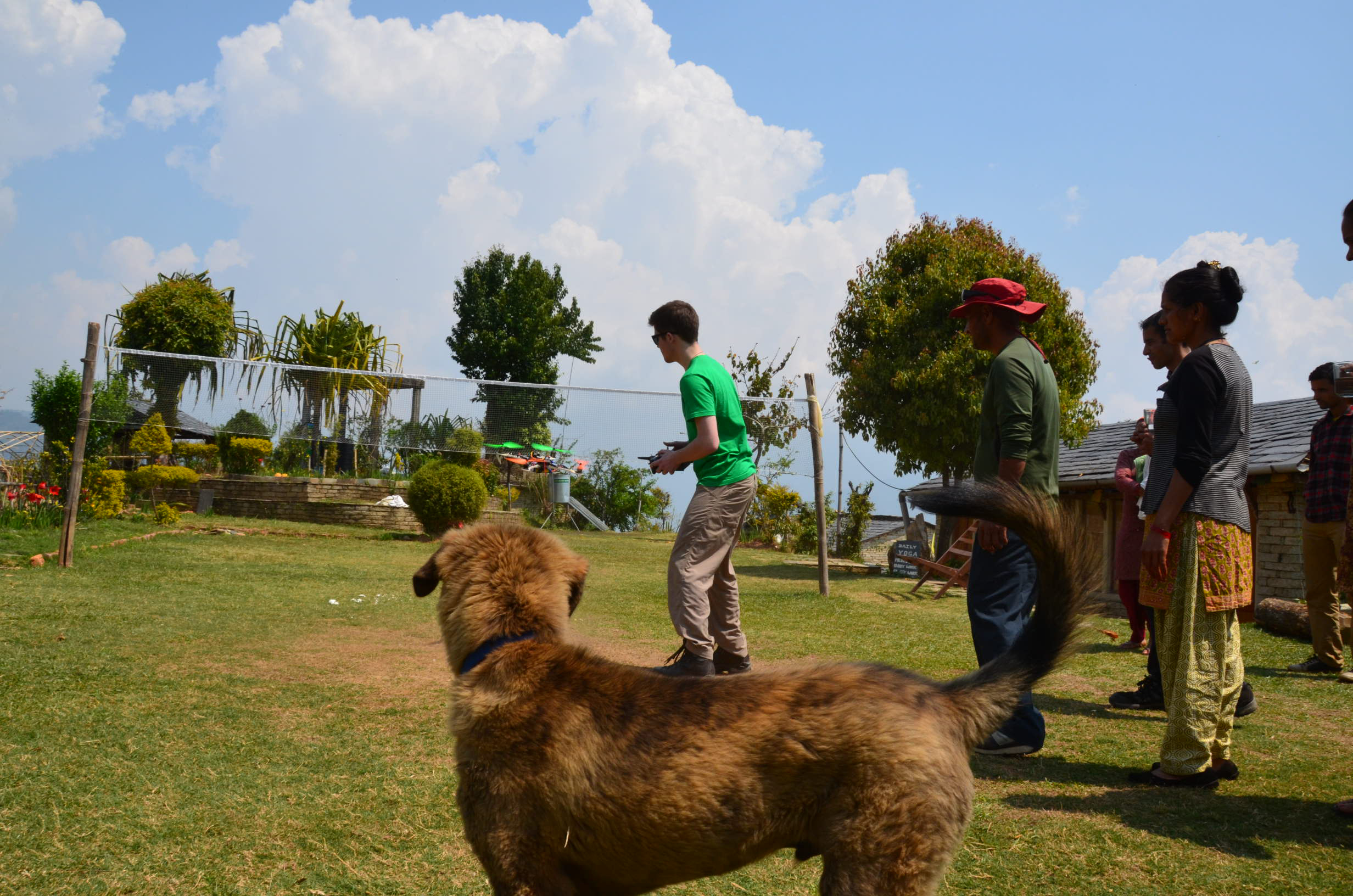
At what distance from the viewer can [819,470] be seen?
11.9 m

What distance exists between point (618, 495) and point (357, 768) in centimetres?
1928

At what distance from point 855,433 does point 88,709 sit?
15.5 m

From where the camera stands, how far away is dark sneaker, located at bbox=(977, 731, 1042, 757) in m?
4.58

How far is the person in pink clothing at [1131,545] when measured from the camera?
302 inches

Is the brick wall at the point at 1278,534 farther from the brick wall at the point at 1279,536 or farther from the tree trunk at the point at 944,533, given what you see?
the tree trunk at the point at 944,533

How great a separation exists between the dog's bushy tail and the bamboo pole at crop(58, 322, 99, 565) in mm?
10326

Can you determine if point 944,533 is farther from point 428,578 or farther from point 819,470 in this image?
point 428,578

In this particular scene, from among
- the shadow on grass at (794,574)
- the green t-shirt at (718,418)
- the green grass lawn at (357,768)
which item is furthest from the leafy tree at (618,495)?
the green t-shirt at (718,418)

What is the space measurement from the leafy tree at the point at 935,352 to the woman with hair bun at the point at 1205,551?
41.6 feet

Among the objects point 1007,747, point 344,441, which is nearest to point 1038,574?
point 1007,747

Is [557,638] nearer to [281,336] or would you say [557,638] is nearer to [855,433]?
[855,433]

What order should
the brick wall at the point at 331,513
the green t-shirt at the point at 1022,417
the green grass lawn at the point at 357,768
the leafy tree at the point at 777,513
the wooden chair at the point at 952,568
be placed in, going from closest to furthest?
the green grass lawn at the point at 357,768 → the green t-shirt at the point at 1022,417 → the wooden chair at the point at 952,568 → the brick wall at the point at 331,513 → the leafy tree at the point at 777,513

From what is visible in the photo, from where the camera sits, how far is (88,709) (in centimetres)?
490

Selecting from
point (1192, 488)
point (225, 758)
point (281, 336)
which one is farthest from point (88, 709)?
point (281, 336)
